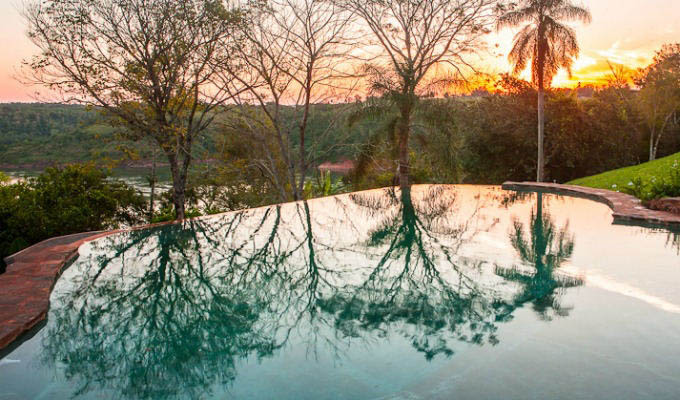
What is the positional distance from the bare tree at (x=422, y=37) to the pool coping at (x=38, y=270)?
832 cm

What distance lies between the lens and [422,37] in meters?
18.4

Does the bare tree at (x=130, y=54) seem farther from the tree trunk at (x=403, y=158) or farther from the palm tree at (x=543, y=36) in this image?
the palm tree at (x=543, y=36)

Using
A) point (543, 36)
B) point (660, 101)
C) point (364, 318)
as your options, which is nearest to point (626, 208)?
point (364, 318)

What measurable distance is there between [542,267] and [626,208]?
4673 mm

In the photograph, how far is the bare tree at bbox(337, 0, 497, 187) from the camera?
17.8m

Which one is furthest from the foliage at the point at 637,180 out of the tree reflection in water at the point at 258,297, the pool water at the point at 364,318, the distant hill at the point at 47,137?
the distant hill at the point at 47,137

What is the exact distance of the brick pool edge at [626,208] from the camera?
880 centimetres

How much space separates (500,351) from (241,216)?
7.55 m

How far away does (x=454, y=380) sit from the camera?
3580 mm

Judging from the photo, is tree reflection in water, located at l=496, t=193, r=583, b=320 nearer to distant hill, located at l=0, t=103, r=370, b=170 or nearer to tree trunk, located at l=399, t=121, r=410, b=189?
tree trunk, located at l=399, t=121, r=410, b=189

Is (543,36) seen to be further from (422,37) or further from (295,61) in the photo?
(295,61)

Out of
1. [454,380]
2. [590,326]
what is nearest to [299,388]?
[454,380]

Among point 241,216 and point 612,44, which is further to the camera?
point 612,44

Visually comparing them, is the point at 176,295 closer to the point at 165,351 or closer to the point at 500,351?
the point at 165,351
